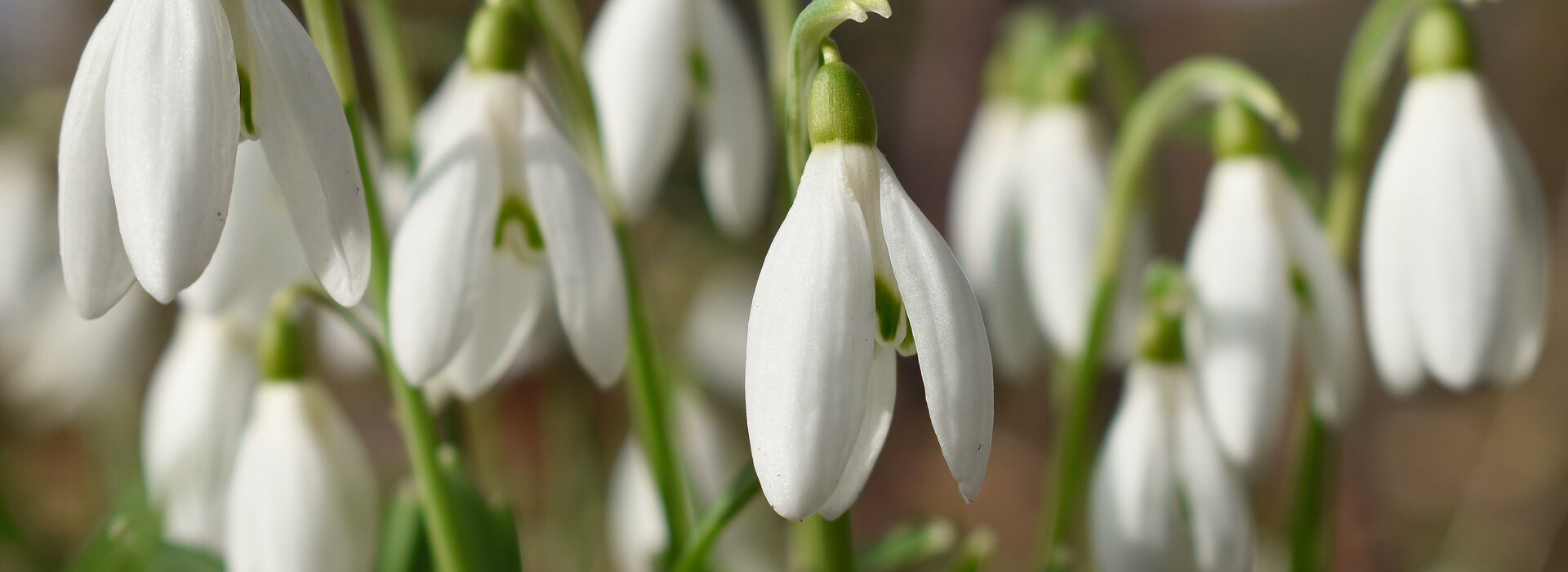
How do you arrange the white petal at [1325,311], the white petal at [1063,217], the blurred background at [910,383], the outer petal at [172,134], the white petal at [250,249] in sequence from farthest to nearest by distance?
the blurred background at [910,383]
the white petal at [1063,217]
the white petal at [1325,311]
the white petal at [250,249]
the outer petal at [172,134]

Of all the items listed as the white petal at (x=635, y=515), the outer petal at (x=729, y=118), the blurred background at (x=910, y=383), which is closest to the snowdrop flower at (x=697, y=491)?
the white petal at (x=635, y=515)

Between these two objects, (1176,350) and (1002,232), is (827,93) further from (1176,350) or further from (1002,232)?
(1002,232)

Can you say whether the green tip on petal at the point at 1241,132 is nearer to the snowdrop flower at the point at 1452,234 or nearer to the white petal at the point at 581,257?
the snowdrop flower at the point at 1452,234

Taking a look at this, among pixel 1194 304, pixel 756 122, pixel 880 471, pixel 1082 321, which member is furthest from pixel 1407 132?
pixel 880 471

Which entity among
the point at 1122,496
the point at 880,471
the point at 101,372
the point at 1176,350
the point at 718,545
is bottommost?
the point at 880,471

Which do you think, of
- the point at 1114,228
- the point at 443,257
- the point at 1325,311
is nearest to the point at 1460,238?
the point at 1325,311

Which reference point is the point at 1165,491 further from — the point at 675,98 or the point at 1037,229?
the point at 675,98

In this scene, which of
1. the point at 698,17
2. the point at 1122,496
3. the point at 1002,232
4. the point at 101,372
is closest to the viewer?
the point at 1122,496
